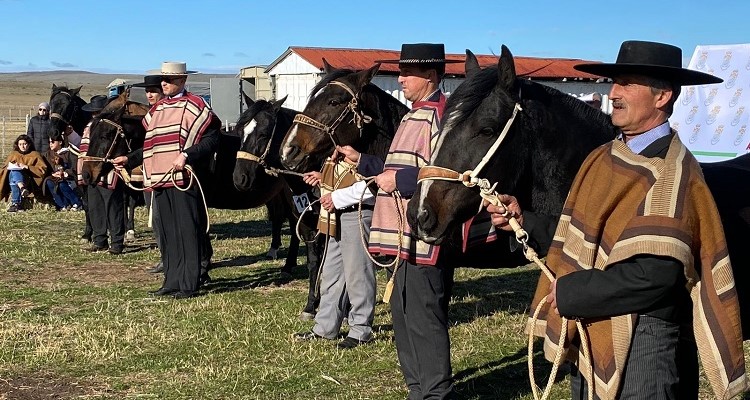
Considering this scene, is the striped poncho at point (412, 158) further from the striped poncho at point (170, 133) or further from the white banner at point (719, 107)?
the white banner at point (719, 107)

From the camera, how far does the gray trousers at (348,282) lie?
19.8 feet

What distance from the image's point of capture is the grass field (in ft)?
18.0

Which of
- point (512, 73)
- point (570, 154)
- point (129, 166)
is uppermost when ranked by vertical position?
point (512, 73)

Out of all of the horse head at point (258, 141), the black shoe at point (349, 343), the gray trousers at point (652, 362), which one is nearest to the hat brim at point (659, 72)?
the gray trousers at point (652, 362)

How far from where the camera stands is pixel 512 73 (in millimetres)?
3295

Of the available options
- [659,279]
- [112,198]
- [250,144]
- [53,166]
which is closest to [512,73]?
[659,279]

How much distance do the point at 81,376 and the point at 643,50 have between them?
4.68 m

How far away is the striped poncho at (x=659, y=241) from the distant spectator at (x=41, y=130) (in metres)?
15.6

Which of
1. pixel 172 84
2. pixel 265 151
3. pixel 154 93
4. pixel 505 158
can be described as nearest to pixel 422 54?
pixel 505 158

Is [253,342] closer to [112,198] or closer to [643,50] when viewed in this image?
[643,50]

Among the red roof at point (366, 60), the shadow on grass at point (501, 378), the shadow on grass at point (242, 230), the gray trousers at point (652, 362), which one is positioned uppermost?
the red roof at point (366, 60)

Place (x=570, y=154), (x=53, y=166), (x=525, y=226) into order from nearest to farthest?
(x=525, y=226) → (x=570, y=154) → (x=53, y=166)

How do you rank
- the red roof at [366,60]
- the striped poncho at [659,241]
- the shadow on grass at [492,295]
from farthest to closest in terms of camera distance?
1. the red roof at [366,60]
2. the shadow on grass at [492,295]
3. the striped poncho at [659,241]

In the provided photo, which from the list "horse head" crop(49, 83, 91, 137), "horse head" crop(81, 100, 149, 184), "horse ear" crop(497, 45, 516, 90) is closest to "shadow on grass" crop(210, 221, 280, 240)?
"horse head" crop(49, 83, 91, 137)
